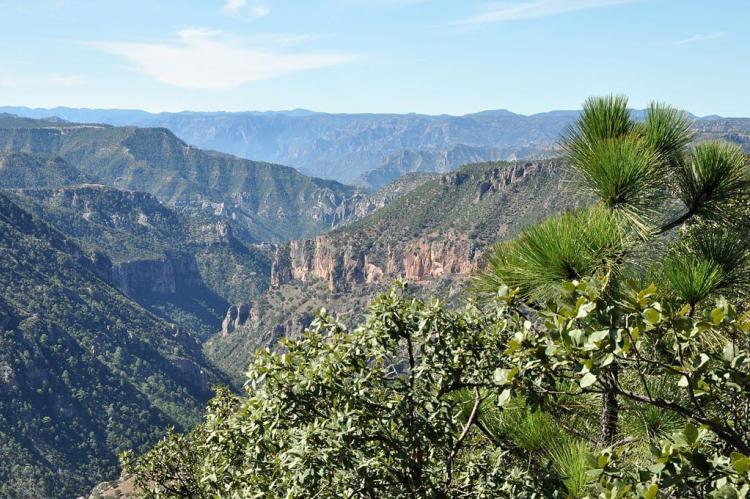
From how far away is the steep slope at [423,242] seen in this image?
483 feet

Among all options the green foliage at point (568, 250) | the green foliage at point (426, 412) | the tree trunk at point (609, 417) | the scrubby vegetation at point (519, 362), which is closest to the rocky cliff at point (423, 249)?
the tree trunk at point (609, 417)

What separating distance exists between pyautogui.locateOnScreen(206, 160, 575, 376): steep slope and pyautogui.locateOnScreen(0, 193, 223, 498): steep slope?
2587cm

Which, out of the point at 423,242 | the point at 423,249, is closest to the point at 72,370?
the point at 423,249

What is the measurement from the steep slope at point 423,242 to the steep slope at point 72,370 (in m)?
25.9

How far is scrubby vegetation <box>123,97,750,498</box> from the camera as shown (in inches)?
207

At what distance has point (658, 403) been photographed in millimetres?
3539

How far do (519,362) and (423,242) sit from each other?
159 meters

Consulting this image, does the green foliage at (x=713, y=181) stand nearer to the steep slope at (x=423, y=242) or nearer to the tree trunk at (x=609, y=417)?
the tree trunk at (x=609, y=417)

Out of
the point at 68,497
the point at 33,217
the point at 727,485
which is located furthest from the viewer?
the point at 33,217

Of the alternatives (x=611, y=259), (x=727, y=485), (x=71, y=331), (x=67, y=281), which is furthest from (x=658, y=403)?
(x=67, y=281)

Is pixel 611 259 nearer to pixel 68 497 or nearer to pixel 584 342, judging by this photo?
pixel 584 342

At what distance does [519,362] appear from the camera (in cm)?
454

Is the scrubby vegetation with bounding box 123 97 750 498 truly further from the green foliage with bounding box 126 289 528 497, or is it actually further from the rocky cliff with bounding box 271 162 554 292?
the rocky cliff with bounding box 271 162 554 292

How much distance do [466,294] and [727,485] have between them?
4664 mm
